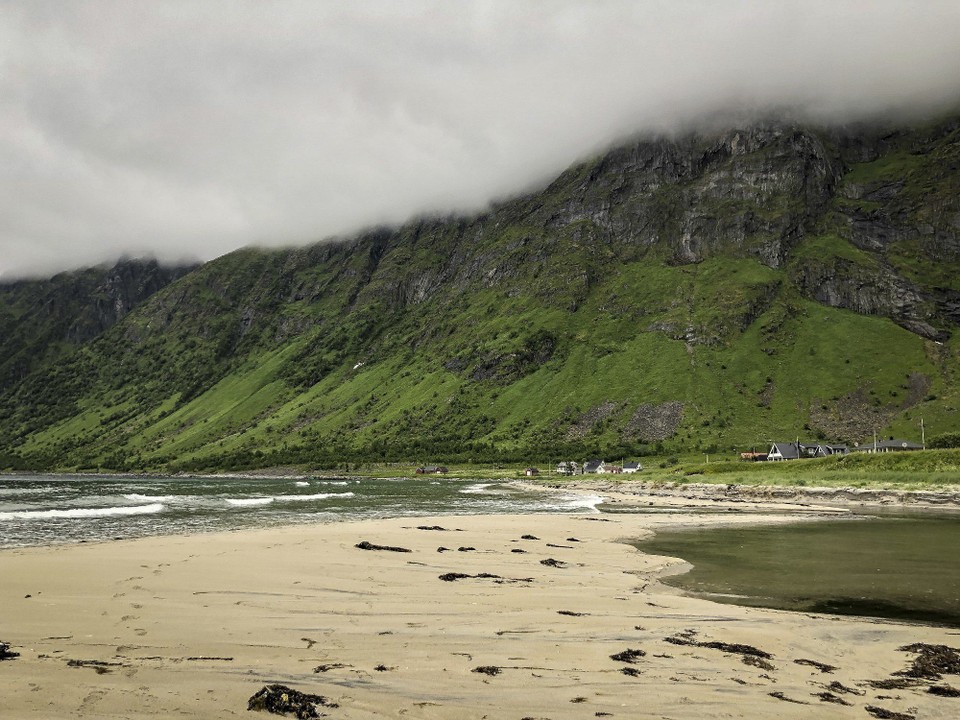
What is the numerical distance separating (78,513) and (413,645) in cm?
5653

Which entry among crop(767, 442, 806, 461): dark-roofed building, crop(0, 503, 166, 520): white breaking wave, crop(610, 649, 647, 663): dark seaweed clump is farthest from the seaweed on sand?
crop(767, 442, 806, 461): dark-roofed building

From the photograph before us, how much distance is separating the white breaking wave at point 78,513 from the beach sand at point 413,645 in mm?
34033

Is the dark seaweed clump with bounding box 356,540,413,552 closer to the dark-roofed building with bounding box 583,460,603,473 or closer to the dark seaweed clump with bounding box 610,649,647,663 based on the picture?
the dark seaweed clump with bounding box 610,649,647,663

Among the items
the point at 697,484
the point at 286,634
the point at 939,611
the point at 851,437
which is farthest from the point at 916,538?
the point at 851,437

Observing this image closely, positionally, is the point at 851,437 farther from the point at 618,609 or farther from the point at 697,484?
the point at 618,609

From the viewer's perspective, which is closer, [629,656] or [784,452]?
[629,656]

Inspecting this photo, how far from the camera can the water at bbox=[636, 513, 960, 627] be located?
18.8 metres

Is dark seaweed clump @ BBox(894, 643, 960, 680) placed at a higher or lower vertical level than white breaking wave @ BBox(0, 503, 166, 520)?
higher

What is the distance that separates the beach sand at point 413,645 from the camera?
9688 millimetres

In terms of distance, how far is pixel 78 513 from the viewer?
184ft

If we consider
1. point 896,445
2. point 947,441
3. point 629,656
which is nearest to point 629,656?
point 629,656

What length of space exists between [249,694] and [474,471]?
183338mm

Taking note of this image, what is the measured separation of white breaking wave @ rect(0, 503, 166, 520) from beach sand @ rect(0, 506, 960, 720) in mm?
34033

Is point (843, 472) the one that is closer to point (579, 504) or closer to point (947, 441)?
point (579, 504)
